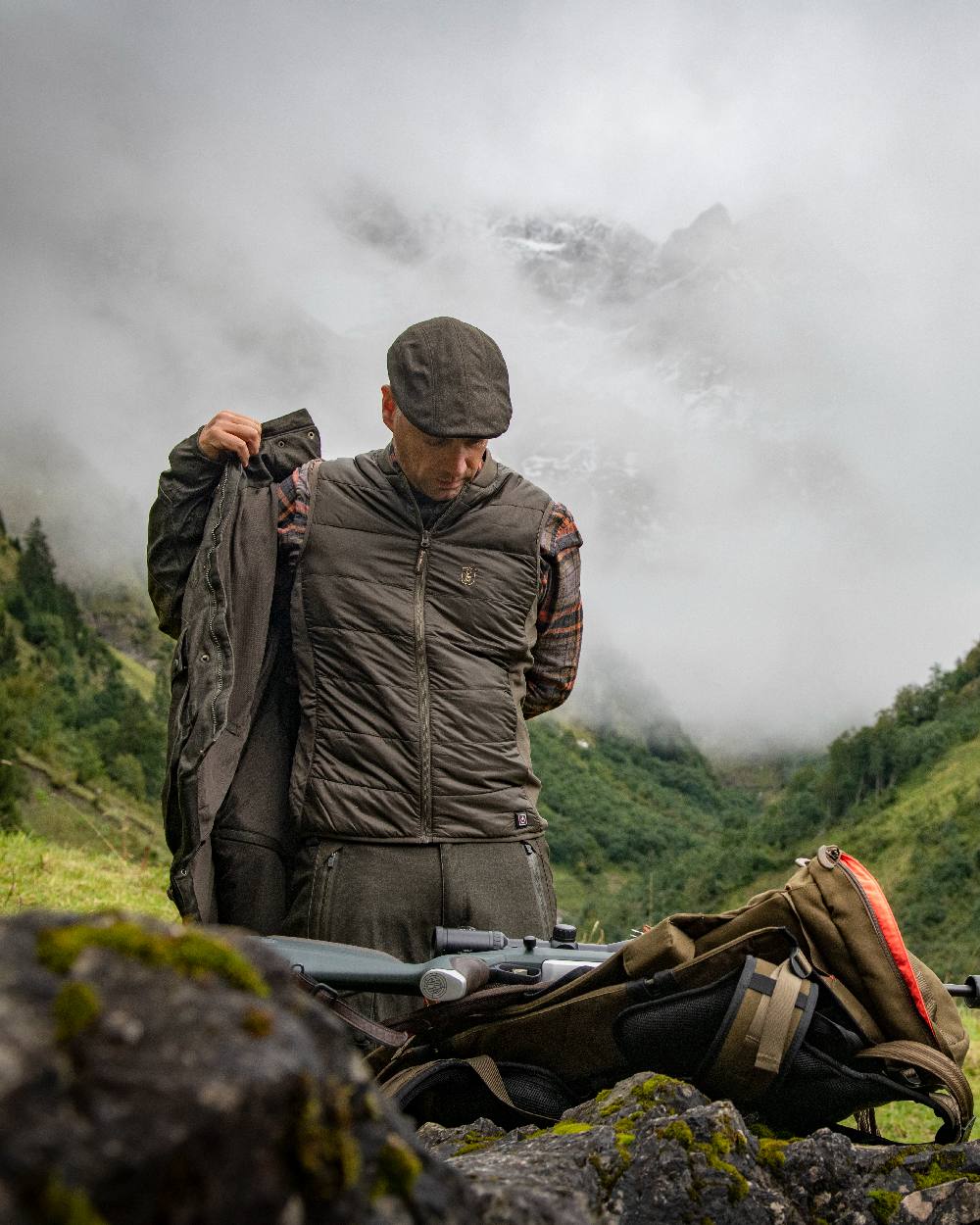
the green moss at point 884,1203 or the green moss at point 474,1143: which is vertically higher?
the green moss at point 474,1143

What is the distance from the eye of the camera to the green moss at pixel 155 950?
114cm

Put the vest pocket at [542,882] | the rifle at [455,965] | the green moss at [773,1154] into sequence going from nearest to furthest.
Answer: the green moss at [773,1154], the rifle at [455,965], the vest pocket at [542,882]

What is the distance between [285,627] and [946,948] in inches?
2645

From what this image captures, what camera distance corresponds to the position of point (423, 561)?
187 inches

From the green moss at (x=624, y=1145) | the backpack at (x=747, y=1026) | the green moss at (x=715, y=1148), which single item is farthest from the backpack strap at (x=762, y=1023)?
the green moss at (x=624, y=1145)

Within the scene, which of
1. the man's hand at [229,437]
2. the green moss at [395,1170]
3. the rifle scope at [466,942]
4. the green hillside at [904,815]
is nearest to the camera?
the green moss at [395,1170]

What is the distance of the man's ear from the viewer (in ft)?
15.8

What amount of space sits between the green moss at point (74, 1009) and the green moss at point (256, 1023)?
142 millimetres

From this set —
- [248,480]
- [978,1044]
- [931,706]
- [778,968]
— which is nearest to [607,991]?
[778,968]

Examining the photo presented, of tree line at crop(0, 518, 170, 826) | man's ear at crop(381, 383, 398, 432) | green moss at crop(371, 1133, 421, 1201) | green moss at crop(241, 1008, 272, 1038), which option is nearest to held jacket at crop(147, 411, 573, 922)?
man's ear at crop(381, 383, 398, 432)

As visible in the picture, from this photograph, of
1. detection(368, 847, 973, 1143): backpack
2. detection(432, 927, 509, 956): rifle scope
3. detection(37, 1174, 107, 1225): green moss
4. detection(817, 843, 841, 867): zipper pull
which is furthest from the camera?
detection(432, 927, 509, 956): rifle scope

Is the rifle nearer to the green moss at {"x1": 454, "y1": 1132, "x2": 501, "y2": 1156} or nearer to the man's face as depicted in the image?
the green moss at {"x1": 454, "y1": 1132, "x2": 501, "y2": 1156}

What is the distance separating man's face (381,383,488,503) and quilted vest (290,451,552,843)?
3.7 inches

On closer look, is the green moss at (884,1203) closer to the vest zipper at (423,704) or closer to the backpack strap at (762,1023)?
the backpack strap at (762,1023)
